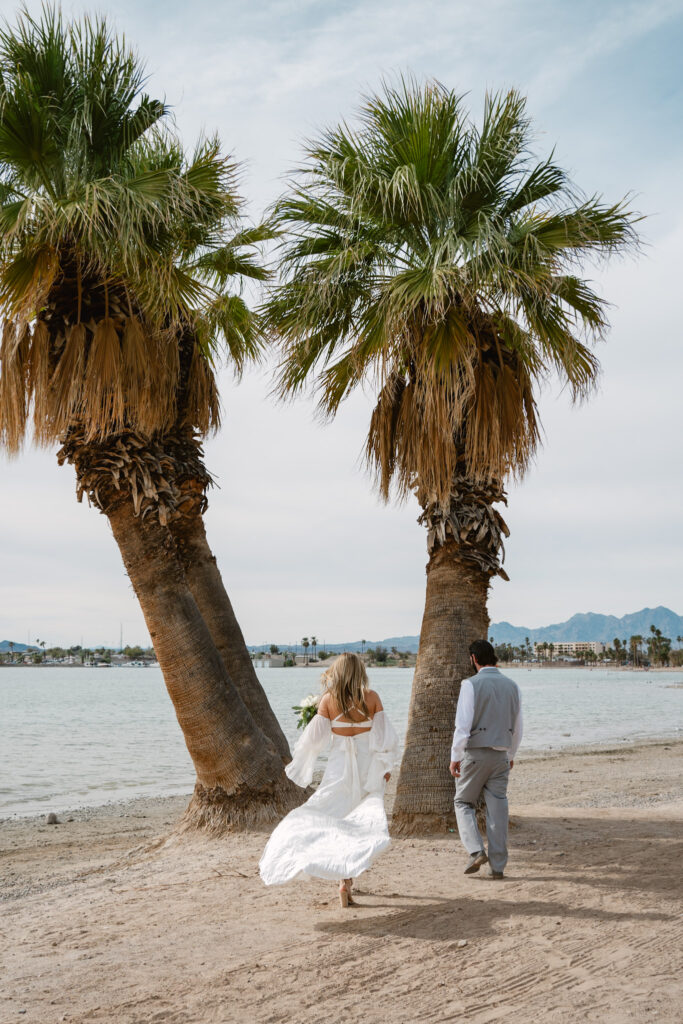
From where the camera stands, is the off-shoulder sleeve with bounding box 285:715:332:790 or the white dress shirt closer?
the off-shoulder sleeve with bounding box 285:715:332:790

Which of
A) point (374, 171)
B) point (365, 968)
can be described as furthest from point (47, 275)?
point (365, 968)

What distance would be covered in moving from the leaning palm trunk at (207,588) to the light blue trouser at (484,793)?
10.5 ft

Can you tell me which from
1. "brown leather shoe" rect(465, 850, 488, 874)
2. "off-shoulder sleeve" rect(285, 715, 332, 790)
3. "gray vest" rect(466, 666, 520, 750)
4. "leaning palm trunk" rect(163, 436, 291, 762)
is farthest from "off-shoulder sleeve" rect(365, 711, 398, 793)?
"leaning palm trunk" rect(163, 436, 291, 762)

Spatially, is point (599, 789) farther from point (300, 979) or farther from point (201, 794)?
point (300, 979)

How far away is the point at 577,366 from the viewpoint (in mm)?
9453

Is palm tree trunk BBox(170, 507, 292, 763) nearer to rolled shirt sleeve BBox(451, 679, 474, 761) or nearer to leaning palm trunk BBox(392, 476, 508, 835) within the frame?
leaning palm trunk BBox(392, 476, 508, 835)

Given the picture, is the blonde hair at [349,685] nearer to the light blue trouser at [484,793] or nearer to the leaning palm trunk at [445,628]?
the light blue trouser at [484,793]

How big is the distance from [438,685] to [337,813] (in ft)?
10.1

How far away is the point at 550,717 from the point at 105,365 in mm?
39078

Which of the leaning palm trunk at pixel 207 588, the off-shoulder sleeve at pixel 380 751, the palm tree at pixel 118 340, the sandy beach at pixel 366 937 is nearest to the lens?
the sandy beach at pixel 366 937

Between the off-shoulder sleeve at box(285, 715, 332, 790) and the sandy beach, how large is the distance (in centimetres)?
91

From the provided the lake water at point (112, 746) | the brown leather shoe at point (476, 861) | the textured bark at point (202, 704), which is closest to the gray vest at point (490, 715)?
the brown leather shoe at point (476, 861)

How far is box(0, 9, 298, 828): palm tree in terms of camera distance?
866 centimetres

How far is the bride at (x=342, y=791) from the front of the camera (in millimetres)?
5809
